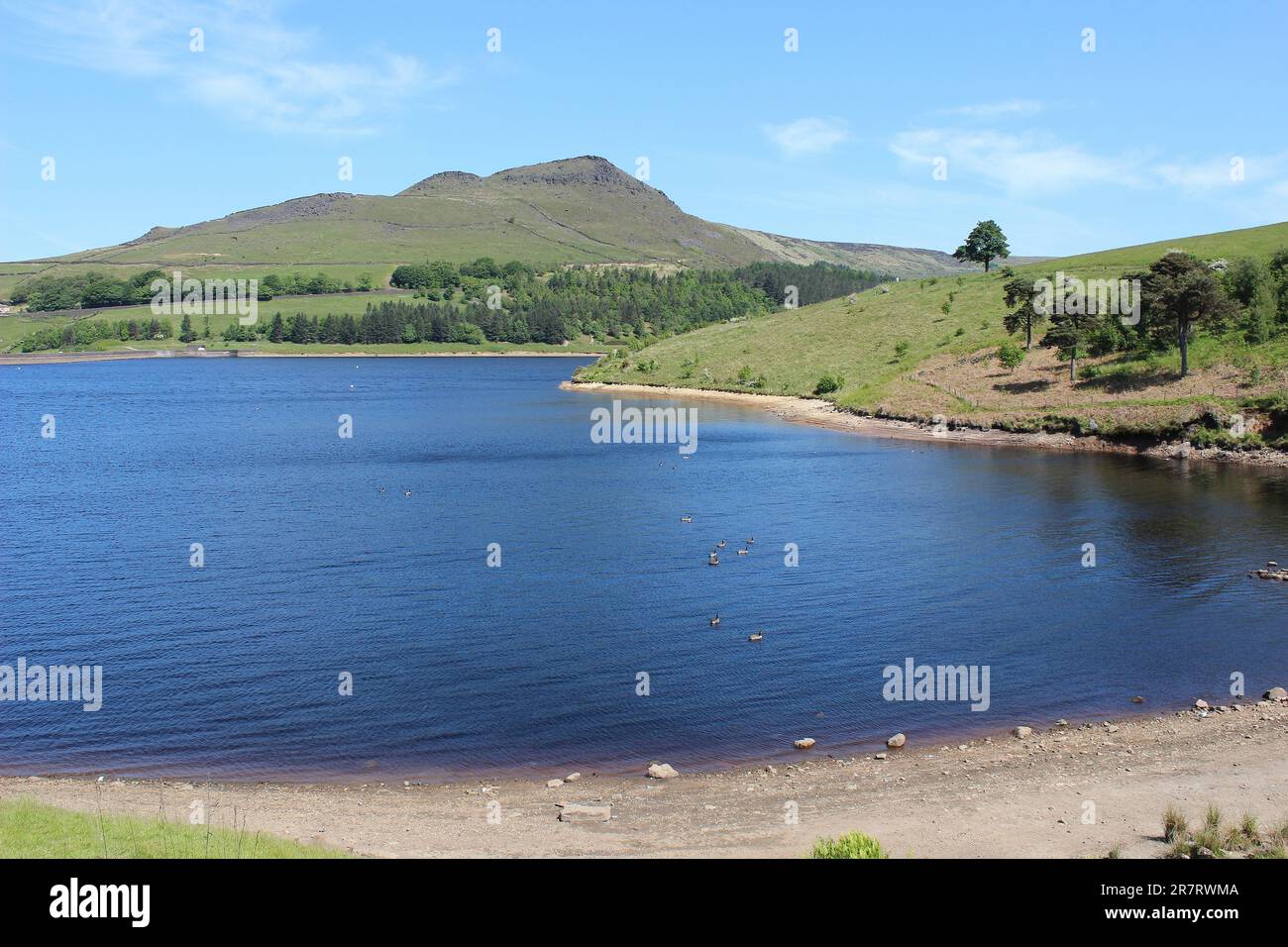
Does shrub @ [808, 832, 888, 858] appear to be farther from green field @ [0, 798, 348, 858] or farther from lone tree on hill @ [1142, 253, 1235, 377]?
lone tree on hill @ [1142, 253, 1235, 377]

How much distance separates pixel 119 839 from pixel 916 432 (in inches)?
3521

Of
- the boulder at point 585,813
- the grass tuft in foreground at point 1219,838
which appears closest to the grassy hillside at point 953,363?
the grass tuft in foreground at point 1219,838

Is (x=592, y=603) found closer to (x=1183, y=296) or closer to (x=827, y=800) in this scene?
(x=827, y=800)

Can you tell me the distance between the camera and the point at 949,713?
29.5 meters

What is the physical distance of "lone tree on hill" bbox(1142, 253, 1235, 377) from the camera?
86.3 meters

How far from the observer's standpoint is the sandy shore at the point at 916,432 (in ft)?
255

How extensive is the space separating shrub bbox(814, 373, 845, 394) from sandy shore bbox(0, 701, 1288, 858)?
328 ft

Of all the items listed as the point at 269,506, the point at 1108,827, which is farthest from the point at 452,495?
the point at 1108,827

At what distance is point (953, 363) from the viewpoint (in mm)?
115438

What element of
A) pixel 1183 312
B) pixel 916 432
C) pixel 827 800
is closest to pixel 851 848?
pixel 827 800

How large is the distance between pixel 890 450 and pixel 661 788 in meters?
66.6
